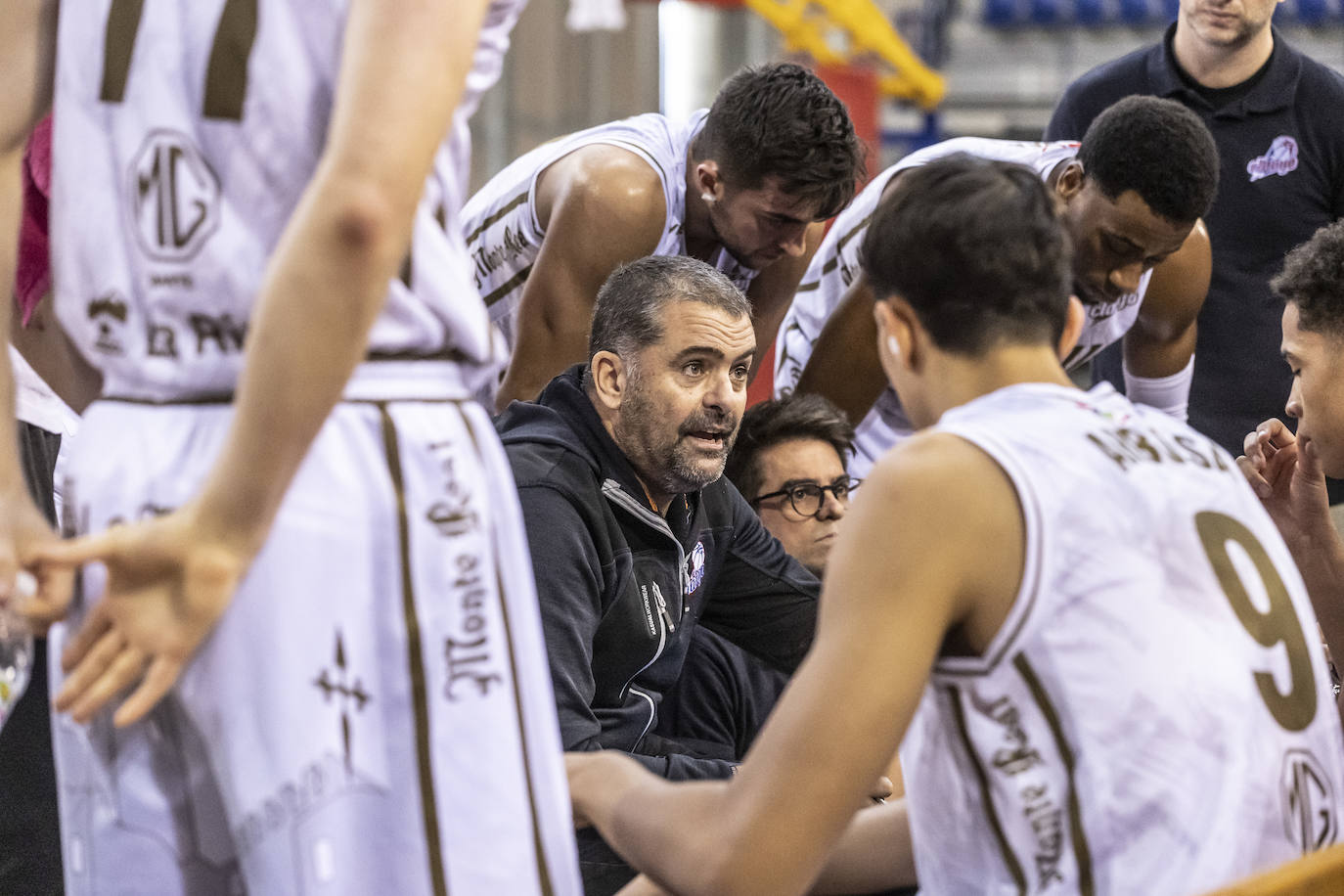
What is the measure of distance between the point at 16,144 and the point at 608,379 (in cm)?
161

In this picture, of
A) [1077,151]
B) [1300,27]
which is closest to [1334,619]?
[1077,151]

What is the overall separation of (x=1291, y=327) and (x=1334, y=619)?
0.51 metres

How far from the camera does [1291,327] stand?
249 centimetres

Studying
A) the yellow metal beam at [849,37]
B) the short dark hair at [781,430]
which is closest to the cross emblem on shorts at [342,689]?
the short dark hair at [781,430]

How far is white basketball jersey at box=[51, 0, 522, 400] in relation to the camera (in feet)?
3.69

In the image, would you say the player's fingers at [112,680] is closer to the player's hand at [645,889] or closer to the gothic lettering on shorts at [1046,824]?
the player's hand at [645,889]

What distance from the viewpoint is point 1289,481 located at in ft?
8.08

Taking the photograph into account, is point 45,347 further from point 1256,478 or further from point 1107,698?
point 1256,478

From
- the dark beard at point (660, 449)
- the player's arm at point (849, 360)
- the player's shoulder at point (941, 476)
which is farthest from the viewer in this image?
the player's arm at point (849, 360)

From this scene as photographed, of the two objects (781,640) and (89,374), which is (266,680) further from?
(781,640)

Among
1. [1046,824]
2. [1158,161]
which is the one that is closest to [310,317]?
[1046,824]

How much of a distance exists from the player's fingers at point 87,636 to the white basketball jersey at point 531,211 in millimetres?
2036

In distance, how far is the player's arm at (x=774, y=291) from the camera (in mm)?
3455

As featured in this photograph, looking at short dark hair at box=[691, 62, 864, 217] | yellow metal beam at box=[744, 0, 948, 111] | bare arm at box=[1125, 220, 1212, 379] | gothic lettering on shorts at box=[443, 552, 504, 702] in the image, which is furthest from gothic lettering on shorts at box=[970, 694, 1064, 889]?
yellow metal beam at box=[744, 0, 948, 111]
